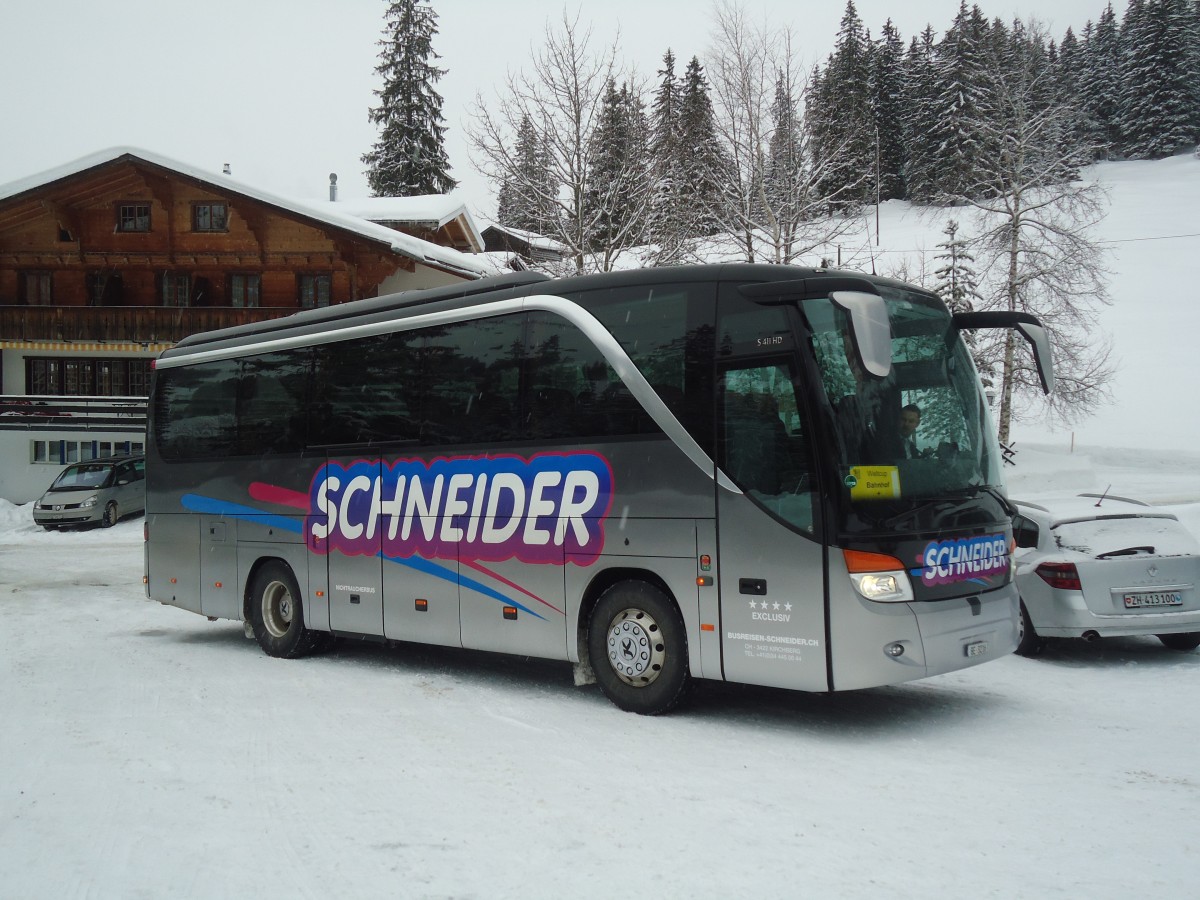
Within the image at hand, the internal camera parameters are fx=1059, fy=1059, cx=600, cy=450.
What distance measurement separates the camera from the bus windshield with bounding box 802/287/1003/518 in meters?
7.20

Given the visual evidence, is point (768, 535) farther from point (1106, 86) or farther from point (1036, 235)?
point (1106, 86)

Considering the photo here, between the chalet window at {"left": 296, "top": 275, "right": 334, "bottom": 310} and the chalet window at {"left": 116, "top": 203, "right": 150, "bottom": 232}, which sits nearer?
the chalet window at {"left": 296, "top": 275, "right": 334, "bottom": 310}

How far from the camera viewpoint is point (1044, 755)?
6848 mm

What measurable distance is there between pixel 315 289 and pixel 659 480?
33344 mm

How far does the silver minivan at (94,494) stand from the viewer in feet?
93.3

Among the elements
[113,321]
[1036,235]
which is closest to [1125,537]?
[1036,235]

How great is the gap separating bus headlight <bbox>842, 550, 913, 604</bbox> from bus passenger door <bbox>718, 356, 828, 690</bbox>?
8.6 inches

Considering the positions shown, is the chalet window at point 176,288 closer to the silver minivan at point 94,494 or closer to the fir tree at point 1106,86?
the silver minivan at point 94,494

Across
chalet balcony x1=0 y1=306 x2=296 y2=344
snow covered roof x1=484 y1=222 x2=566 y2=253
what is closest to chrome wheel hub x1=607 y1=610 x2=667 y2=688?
snow covered roof x1=484 y1=222 x2=566 y2=253

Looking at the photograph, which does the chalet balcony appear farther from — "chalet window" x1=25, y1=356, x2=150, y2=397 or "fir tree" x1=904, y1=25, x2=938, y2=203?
"fir tree" x1=904, y1=25, x2=938, y2=203

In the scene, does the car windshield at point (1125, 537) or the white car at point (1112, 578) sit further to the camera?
the car windshield at point (1125, 537)

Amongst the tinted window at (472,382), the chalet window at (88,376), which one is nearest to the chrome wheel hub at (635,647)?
the tinted window at (472,382)

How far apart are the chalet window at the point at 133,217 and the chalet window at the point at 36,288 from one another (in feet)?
11.8

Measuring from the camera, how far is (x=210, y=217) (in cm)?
3909
